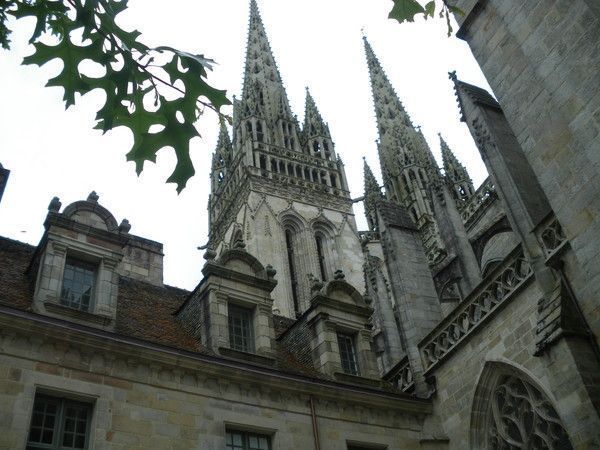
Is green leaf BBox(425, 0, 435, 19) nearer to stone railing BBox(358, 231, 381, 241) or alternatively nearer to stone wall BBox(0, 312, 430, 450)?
stone wall BBox(0, 312, 430, 450)

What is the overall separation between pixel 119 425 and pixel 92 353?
44.5 inches

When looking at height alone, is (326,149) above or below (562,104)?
above

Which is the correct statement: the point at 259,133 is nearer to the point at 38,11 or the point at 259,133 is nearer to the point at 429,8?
the point at 429,8

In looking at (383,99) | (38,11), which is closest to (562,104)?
(38,11)

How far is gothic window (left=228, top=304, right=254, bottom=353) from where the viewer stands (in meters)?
12.9

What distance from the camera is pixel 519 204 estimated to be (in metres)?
12.1

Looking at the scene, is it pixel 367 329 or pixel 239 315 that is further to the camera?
pixel 367 329

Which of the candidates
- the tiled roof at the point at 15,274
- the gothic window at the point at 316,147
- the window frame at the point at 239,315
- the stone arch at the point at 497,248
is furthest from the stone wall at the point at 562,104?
the gothic window at the point at 316,147

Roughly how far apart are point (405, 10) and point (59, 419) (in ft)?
24.5

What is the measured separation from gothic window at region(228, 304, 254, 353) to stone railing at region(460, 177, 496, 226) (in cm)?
1908

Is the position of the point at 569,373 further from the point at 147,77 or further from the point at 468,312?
the point at 147,77

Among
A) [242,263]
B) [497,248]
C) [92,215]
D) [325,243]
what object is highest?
[325,243]

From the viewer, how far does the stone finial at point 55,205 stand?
11.9 metres

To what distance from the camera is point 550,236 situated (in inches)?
436
